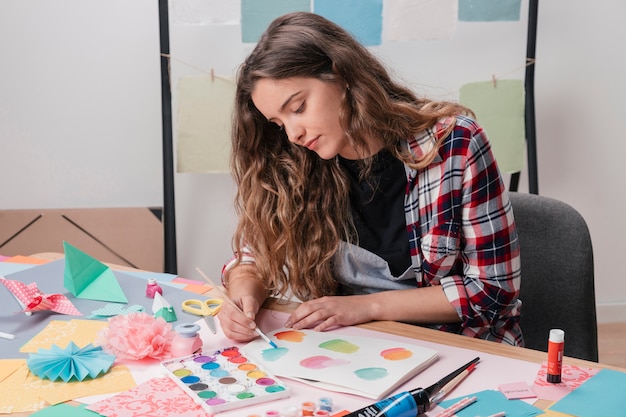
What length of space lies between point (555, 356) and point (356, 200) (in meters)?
0.59

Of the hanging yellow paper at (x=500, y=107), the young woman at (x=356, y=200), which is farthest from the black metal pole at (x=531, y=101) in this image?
the young woman at (x=356, y=200)

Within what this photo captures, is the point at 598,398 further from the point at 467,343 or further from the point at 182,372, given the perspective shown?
the point at 182,372

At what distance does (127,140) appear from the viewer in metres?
2.70

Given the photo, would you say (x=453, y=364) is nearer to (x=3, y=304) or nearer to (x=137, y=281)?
(x=137, y=281)

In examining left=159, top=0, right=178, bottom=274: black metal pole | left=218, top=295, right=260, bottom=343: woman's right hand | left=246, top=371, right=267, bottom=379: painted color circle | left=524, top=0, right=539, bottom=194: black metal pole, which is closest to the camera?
left=246, top=371, right=267, bottom=379: painted color circle

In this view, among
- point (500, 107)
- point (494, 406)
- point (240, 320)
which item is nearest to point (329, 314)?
point (240, 320)

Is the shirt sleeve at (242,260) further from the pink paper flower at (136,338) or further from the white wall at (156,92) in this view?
the white wall at (156,92)

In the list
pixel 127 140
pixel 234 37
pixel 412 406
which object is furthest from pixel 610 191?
pixel 412 406

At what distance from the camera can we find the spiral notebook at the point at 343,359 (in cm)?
108

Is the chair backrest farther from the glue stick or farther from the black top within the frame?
the glue stick

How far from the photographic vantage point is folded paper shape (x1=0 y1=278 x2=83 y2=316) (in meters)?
1.39

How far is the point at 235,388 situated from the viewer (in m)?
1.07

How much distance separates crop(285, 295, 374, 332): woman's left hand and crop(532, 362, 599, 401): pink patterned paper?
0.33 meters

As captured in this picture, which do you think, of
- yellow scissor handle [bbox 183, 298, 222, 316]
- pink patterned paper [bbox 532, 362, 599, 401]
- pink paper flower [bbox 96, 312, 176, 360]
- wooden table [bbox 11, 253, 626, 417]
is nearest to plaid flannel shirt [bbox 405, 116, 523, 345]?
wooden table [bbox 11, 253, 626, 417]
